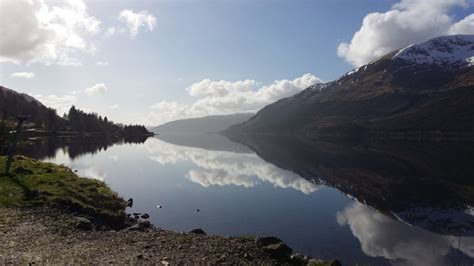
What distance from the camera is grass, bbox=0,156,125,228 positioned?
34.8 m

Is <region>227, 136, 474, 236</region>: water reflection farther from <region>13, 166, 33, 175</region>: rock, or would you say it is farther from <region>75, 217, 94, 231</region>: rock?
<region>13, 166, 33, 175</region>: rock

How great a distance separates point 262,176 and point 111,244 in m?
72.8

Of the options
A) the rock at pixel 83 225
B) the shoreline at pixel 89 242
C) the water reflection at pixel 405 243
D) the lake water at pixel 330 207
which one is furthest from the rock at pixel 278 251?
the water reflection at pixel 405 243

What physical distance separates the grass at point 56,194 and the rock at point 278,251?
17.2 m

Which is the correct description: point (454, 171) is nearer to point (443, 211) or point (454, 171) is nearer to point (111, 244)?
point (443, 211)

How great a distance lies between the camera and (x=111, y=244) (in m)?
25.1

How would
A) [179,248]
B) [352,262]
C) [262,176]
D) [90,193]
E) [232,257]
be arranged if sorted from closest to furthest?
[232,257] → [179,248] → [352,262] → [90,193] → [262,176]

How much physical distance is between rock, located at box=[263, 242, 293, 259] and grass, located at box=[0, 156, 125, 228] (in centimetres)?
1715

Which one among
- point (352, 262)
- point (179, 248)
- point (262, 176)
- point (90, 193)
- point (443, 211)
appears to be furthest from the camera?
point (262, 176)

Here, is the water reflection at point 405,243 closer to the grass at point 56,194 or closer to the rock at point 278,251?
the rock at point 278,251

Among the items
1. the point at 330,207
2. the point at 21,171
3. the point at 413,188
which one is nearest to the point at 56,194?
the point at 21,171

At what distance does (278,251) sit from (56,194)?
23795 millimetres

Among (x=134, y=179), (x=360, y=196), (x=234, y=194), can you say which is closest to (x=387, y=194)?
(x=360, y=196)

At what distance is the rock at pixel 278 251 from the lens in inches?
979
